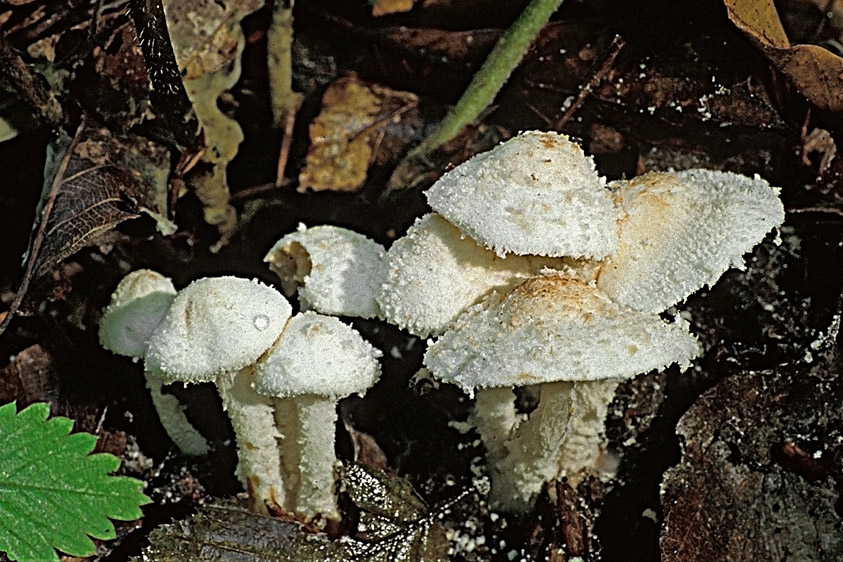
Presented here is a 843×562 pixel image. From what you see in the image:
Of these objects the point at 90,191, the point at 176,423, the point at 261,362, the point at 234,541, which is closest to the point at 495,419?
the point at 261,362

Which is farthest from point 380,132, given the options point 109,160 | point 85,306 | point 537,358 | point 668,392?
point 537,358

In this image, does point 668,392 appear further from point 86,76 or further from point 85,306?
point 86,76

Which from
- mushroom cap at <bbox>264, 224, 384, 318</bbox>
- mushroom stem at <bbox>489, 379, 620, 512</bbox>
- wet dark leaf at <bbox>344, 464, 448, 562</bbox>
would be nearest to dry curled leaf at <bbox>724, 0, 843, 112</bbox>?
mushroom stem at <bbox>489, 379, 620, 512</bbox>

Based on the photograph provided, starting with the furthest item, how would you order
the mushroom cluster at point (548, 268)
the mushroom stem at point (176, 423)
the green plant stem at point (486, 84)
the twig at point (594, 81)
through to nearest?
the twig at point (594, 81) → the green plant stem at point (486, 84) → the mushroom stem at point (176, 423) → the mushroom cluster at point (548, 268)

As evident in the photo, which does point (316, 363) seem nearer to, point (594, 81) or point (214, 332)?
point (214, 332)

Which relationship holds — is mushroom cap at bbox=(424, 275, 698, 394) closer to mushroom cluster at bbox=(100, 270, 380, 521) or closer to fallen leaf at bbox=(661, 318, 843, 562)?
mushroom cluster at bbox=(100, 270, 380, 521)

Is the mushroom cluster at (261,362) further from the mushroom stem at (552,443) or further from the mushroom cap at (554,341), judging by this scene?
the mushroom stem at (552,443)

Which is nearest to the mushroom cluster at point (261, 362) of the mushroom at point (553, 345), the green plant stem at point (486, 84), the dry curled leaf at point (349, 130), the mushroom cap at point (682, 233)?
the mushroom at point (553, 345)
